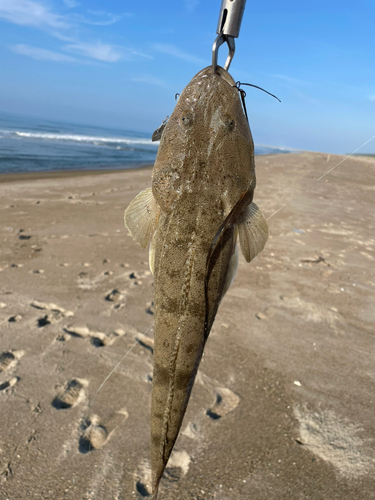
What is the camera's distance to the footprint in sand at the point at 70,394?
12.3 ft

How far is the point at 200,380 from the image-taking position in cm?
417

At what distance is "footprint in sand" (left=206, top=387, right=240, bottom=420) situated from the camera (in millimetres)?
3744

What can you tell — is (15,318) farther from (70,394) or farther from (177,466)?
(177,466)

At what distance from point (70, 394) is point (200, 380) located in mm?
1393

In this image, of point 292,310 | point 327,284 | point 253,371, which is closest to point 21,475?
point 253,371

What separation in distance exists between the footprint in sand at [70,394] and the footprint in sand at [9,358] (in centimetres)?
74

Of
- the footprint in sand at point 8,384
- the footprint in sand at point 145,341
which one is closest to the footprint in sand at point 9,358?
the footprint in sand at point 8,384

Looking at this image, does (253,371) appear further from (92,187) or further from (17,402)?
(92,187)

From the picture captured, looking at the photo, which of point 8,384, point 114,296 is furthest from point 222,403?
point 114,296

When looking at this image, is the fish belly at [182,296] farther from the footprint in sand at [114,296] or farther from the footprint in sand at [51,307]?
the footprint in sand at [114,296]

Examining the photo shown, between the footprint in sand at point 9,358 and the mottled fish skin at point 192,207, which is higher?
the mottled fish skin at point 192,207

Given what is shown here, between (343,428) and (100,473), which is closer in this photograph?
(100,473)

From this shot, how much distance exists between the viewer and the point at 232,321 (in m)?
5.24

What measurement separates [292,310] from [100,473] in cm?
351
